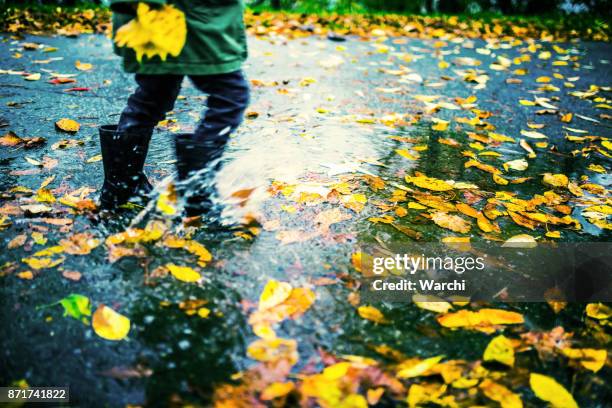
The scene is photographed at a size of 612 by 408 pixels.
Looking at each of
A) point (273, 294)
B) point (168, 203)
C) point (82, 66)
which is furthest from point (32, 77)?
point (273, 294)

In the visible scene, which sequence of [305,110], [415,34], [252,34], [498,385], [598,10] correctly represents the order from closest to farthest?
[498,385]
[305,110]
[252,34]
[415,34]
[598,10]

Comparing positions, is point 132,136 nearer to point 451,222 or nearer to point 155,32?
point 155,32

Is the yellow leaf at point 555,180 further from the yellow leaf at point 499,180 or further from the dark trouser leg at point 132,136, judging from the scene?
the dark trouser leg at point 132,136

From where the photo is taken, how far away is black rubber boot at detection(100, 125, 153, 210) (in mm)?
1756

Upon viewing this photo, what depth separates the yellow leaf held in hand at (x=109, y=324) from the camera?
1.26 metres

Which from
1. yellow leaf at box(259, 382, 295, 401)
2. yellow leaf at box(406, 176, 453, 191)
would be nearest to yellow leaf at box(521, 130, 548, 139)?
yellow leaf at box(406, 176, 453, 191)

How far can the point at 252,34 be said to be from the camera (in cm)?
565

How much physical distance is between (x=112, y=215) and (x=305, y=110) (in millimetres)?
1756

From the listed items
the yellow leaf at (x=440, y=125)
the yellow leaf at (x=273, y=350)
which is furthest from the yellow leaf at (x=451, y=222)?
the yellow leaf at (x=440, y=125)

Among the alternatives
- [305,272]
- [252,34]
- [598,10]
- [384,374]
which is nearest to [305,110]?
[305,272]

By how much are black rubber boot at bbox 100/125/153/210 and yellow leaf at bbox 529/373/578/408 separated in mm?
1584

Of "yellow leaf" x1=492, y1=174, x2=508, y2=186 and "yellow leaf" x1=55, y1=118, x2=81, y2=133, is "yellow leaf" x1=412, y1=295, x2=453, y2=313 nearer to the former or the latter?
"yellow leaf" x1=492, y1=174, x2=508, y2=186

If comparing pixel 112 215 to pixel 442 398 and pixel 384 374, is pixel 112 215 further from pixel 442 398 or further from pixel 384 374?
pixel 442 398

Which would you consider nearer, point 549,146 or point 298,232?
point 298,232
